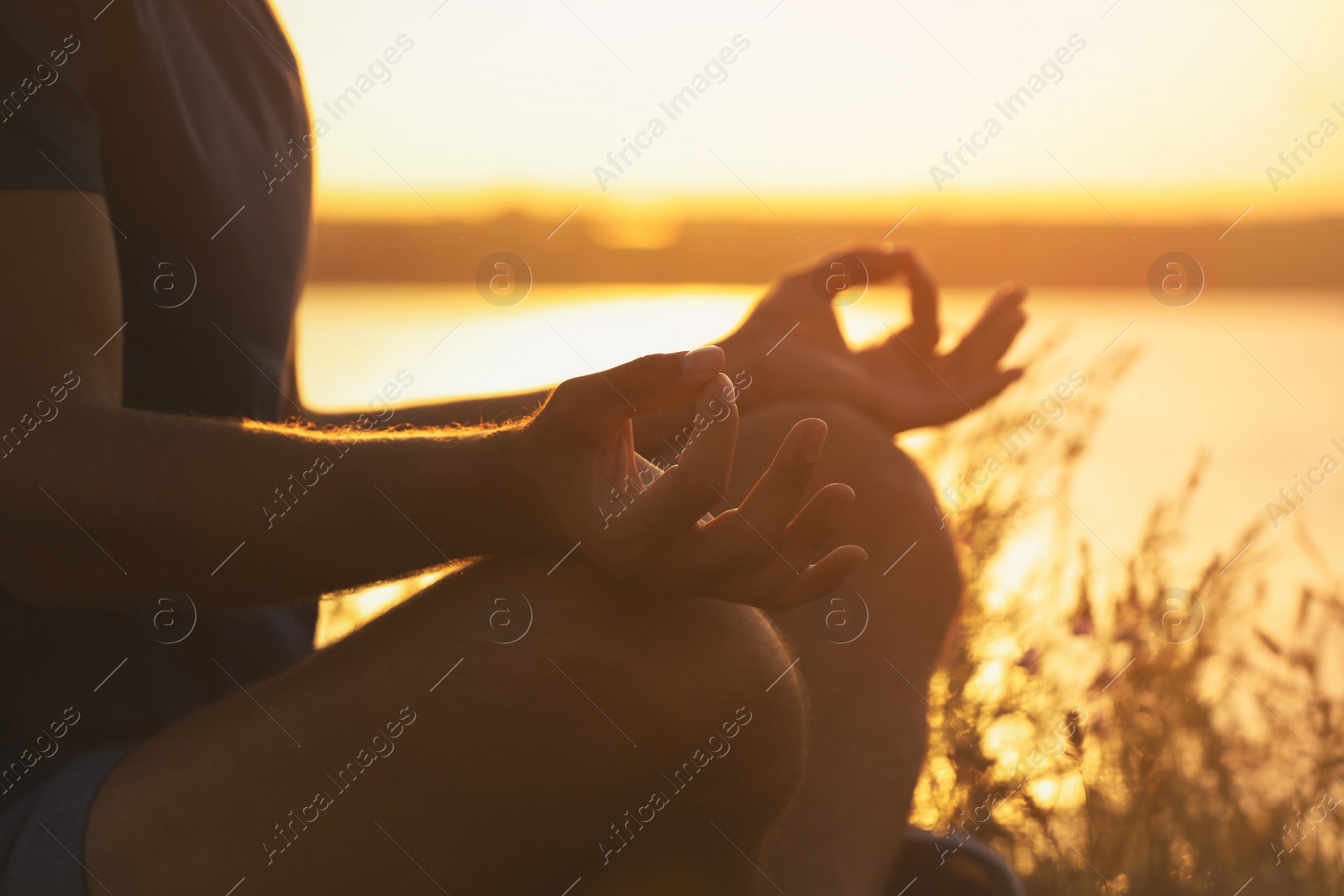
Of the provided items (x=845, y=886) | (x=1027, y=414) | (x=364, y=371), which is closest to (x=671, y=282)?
(x=364, y=371)

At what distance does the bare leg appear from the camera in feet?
5.50

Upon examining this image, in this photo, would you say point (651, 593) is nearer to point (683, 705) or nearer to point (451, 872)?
point (683, 705)

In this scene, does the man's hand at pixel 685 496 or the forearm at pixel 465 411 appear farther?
the forearm at pixel 465 411

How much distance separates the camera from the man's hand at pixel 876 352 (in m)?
1.94

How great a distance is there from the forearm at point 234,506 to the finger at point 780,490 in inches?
10.4

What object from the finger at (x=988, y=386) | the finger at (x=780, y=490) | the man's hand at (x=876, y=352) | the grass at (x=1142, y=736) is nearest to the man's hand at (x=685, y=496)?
the finger at (x=780, y=490)

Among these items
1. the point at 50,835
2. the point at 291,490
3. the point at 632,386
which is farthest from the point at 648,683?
the point at 50,835

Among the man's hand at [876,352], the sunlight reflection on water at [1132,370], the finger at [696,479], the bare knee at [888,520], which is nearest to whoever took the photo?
the finger at [696,479]

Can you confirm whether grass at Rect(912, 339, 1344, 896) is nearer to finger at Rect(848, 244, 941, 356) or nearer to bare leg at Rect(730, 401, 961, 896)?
bare leg at Rect(730, 401, 961, 896)

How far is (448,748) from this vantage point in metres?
1.19

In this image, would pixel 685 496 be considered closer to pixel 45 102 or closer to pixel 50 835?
pixel 50 835

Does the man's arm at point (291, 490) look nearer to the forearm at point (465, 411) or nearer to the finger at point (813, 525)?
the finger at point (813, 525)

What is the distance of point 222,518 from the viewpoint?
1.18 meters

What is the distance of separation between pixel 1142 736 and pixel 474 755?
164 cm
